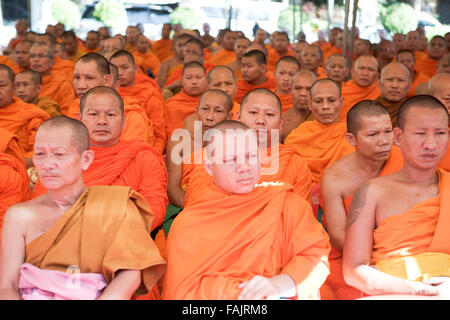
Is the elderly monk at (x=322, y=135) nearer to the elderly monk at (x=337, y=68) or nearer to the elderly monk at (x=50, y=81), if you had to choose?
the elderly monk at (x=337, y=68)

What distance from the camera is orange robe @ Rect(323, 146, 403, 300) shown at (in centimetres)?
290

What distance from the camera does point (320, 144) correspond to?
452 centimetres

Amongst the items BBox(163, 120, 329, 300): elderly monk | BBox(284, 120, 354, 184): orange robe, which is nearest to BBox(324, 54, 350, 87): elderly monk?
BBox(284, 120, 354, 184): orange robe

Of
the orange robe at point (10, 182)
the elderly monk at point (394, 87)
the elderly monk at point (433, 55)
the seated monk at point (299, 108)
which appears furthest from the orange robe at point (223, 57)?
the orange robe at point (10, 182)

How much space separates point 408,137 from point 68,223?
1.55 meters

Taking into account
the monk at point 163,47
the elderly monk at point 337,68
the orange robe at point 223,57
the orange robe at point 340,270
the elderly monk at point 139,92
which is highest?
the monk at point 163,47

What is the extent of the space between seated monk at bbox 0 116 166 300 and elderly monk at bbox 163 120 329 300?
17 centimetres

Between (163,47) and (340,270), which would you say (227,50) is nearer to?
(163,47)

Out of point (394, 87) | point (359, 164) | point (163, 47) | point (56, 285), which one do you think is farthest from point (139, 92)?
point (163, 47)

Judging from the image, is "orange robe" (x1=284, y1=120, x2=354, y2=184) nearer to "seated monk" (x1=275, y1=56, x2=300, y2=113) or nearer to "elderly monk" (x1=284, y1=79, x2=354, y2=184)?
"elderly monk" (x1=284, y1=79, x2=354, y2=184)

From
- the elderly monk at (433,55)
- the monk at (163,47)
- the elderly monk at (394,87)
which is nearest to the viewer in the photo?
the elderly monk at (394,87)

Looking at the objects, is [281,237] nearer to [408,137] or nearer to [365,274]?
[365,274]

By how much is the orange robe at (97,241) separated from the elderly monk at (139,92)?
3.24 metres

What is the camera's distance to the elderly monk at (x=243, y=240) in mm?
2428
